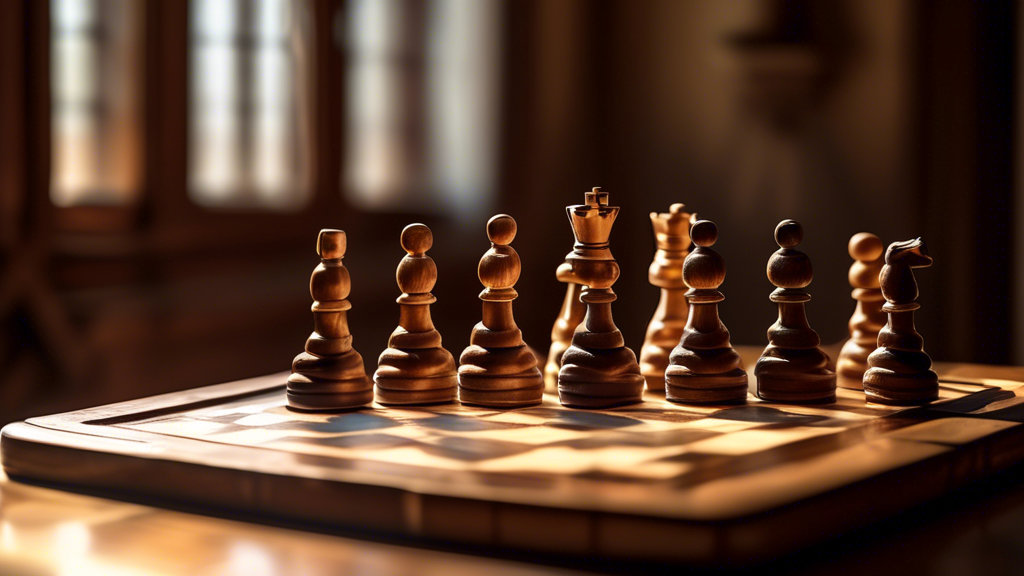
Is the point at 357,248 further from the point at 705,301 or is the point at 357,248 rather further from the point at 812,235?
the point at 705,301

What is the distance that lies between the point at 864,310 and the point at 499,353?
0.58 m

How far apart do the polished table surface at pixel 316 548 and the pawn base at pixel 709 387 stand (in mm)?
358

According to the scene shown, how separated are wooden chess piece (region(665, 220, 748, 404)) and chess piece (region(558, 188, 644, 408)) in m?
0.06

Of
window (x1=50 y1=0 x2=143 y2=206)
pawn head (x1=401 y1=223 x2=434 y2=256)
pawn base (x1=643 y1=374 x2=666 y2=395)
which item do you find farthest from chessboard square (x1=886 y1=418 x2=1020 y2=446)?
window (x1=50 y1=0 x2=143 y2=206)

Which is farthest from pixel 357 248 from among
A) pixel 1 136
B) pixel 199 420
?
pixel 199 420

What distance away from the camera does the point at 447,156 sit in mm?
4055

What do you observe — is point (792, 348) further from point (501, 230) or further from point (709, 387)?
point (501, 230)

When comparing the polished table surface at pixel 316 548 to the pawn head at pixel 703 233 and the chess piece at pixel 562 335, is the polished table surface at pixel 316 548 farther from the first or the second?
the chess piece at pixel 562 335

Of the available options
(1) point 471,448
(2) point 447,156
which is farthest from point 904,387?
(2) point 447,156

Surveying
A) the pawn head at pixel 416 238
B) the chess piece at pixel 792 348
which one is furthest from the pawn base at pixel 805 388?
the pawn head at pixel 416 238

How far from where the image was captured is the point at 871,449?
999 millimetres

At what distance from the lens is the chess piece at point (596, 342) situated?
1.29 m

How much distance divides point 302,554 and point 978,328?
2.93 meters

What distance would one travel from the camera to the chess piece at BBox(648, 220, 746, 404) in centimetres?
130
